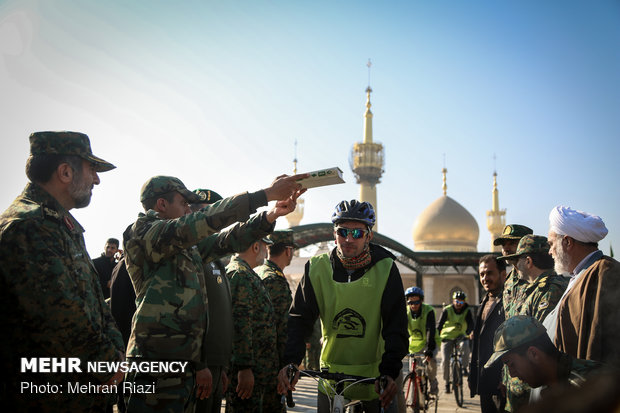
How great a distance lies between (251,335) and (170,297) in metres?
1.63

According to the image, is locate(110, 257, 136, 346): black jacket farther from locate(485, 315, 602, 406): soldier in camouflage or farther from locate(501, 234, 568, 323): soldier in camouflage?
locate(501, 234, 568, 323): soldier in camouflage

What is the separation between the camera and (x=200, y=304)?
11.4 ft

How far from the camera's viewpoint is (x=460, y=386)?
10.2m

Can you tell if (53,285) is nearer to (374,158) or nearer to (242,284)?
(242,284)

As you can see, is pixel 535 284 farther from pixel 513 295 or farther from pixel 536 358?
pixel 536 358

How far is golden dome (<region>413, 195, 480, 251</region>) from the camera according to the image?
5462 centimetres

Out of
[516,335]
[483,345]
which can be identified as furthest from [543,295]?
[516,335]

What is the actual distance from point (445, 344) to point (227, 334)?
884 centimetres

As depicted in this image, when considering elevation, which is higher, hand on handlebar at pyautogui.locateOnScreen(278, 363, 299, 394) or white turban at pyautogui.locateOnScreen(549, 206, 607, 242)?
white turban at pyautogui.locateOnScreen(549, 206, 607, 242)

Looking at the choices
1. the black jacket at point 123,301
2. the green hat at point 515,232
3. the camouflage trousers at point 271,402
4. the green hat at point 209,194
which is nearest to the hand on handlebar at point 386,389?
the camouflage trousers at point 271,402

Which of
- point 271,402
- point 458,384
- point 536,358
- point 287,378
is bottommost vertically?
point 458,384

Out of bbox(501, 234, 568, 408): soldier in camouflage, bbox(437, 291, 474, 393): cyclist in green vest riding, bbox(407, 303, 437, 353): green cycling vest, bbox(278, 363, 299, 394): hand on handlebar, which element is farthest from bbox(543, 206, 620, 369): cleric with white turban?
bbox(437, 291, 474, 393): cyclist in green vest riding

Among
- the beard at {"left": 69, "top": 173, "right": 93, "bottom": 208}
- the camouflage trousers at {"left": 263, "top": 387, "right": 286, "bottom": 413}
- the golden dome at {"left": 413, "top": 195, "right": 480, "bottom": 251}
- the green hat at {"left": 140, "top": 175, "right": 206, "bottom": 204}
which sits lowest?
the camouflage trousers at {"left": 263, "top": 387, "right": 286, "bottom": 413}

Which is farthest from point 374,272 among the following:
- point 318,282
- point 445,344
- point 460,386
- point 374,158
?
point 374,158
